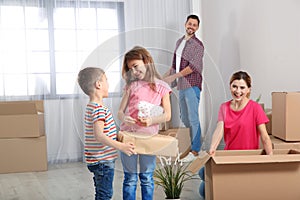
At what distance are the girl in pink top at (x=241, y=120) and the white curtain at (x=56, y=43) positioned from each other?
5.87 ft

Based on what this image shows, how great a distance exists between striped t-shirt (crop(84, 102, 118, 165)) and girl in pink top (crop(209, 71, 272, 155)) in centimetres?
72

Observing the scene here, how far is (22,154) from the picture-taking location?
3.52 m

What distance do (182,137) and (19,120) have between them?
2.39 m

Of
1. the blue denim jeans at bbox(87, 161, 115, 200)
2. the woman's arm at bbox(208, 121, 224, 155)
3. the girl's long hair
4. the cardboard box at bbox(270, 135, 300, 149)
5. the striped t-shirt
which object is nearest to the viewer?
the girl's long hair

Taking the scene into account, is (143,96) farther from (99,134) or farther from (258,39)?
(258,39)

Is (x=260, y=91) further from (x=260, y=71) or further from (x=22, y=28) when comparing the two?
(x=22, y=28)

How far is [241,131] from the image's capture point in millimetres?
2246

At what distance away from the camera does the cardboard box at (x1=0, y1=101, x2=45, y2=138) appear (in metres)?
3.47

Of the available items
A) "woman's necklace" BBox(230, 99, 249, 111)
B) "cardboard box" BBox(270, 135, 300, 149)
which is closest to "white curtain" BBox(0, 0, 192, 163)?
"woman's necklace" BBox(230, 99, 249, 111)

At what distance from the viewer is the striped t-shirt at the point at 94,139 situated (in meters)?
1.61

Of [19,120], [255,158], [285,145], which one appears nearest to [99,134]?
[255,158]

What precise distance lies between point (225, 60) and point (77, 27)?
1.40 m

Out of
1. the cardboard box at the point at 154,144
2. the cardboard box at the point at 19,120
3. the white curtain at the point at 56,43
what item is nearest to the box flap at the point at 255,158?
the cardboard box at the point at 154,144

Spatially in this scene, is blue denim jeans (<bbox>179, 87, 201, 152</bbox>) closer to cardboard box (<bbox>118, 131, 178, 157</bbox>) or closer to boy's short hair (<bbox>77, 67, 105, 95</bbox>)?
cardboard box (<bbox>118, 131, 178, 157</bbox>)
